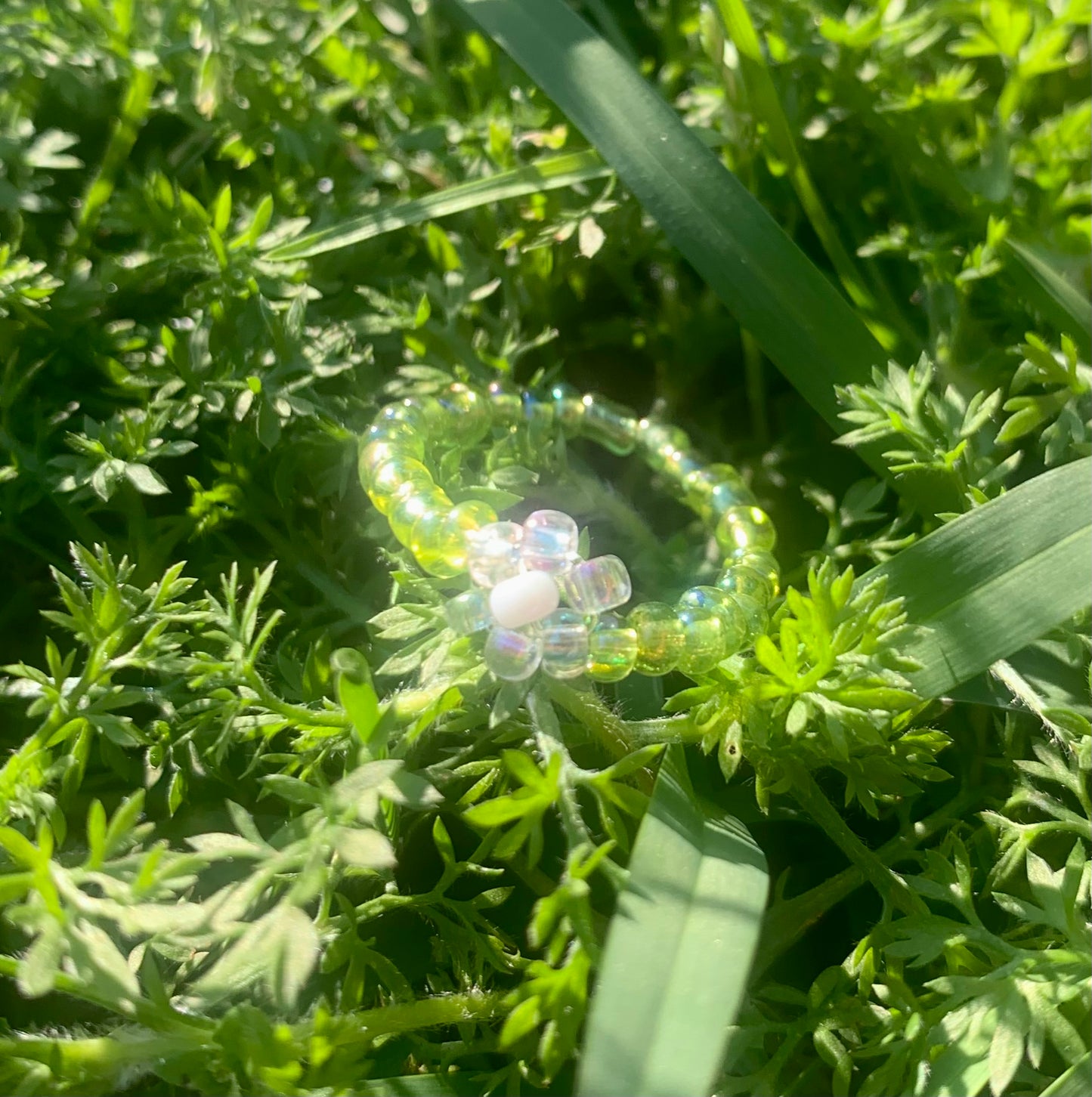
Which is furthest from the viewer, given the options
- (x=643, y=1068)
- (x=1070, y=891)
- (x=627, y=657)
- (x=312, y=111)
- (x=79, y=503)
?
(x=312, y=111)

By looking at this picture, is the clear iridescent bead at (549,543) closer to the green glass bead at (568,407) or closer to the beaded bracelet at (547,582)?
the beaded bracelet at (547,582)

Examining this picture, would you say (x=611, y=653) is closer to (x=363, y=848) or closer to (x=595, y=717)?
(x=595, y=717)

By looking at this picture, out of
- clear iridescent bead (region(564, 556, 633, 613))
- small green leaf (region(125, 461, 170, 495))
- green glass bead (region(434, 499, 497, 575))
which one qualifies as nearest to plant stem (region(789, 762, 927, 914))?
clear iridescent bead (region(564, 556, 633, 613))

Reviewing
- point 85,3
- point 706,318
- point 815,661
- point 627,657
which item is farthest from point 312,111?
point 815,661

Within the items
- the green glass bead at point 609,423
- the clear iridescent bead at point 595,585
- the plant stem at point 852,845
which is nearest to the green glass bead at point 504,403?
the green glass bead at point 609,423

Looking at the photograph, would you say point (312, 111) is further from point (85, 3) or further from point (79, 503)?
point (79, 503)

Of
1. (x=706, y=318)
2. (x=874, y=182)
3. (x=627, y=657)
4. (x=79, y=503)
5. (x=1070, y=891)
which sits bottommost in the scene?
(x=1070, y=891)
